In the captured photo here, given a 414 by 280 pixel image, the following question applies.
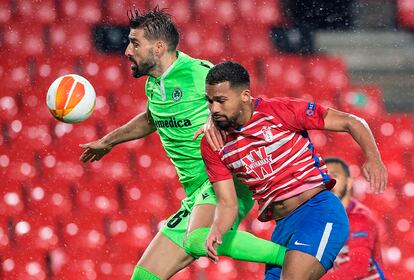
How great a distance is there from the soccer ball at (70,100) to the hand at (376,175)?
5.32 ft

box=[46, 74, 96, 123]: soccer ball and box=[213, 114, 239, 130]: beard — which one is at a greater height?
box=[213, 114, 239, 130]: beard

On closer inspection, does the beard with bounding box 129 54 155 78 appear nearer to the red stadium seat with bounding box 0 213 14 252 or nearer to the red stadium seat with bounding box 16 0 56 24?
the red stadium seat with bounding box 0 213 14 252

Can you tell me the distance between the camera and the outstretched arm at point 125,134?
4.39 metres

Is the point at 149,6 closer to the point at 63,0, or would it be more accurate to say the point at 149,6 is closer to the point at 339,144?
the point at 63,0

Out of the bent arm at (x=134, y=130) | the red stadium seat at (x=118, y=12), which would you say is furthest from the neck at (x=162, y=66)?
the red stadium seat at (x=118, y=12)

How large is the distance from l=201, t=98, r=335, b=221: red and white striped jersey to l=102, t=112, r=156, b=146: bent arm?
815 mm

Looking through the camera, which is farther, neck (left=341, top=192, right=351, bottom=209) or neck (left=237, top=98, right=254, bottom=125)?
neck (left=341, top=192, right=351, bottom=209)

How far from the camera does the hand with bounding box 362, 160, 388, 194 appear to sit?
10.8ft

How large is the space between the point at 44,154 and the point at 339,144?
2.29 m

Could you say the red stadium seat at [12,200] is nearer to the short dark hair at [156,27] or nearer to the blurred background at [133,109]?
the blurred background at [133,109]

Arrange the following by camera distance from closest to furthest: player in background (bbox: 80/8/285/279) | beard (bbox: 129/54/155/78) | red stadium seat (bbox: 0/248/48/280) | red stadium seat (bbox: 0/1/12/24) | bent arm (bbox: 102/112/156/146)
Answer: player in background (bbox: 80/8/285/279) < beard (bbox: 129/54/155/78) < bent arm (bbox: 102/112/156/146) < red stadium seat (bbox: 0/248/48/280) < red stadium seat (bbox: 0/1/12/24)

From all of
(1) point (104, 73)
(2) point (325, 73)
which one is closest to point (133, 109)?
(1) point (104, 73)

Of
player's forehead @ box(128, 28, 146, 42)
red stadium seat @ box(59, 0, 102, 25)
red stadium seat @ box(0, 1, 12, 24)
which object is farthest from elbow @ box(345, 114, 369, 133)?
red stadium seat @ box(0, 1, 12, 24)

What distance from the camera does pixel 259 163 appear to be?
357cm
